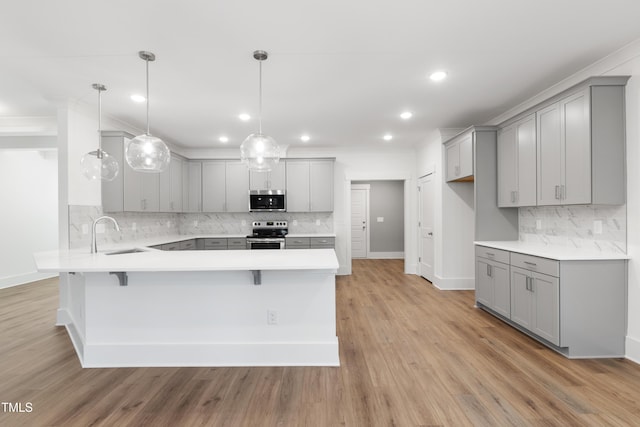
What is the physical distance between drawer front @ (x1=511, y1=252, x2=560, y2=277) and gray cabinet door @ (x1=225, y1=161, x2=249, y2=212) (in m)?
4.48

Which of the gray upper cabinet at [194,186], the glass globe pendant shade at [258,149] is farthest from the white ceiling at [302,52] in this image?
the gray upper cabinet at [194,186]

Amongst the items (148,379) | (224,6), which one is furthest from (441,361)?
(224,6)

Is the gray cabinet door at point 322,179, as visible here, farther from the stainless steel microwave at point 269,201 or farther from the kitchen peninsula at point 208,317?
the kitchen peninsula at point 208,317

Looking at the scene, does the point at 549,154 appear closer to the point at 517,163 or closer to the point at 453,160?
the point at 517,163

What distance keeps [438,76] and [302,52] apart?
137 cm

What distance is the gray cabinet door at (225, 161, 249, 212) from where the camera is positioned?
603 cm

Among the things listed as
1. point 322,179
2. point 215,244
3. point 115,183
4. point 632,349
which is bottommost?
point 632,349

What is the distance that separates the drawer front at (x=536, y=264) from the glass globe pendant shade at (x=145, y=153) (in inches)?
138

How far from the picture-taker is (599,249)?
2912 mm

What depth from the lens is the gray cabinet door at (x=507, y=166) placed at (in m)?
3.70

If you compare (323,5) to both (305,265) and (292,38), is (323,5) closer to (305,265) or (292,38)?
(292,38)

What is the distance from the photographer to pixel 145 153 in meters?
2.67

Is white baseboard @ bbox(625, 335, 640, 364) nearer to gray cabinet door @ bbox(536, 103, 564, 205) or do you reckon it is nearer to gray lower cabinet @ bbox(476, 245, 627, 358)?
gray lower cabinet @ bbox(476, 245, 627, 358)

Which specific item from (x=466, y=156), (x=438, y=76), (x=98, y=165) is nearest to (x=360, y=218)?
(x=466, y=156)
